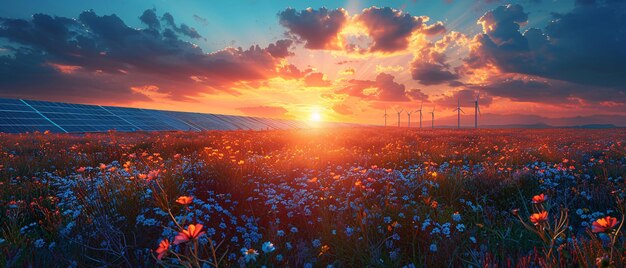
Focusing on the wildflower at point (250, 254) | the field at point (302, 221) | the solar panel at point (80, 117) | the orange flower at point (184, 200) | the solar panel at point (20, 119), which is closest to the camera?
the orange flower at point (184, 200)

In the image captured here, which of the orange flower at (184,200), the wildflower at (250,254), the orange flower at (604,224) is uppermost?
the orange flower at (184,200)

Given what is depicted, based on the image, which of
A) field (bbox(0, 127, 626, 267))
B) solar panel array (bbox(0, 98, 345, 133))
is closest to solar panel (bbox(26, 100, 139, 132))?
solar panel array (bbox(0, 98, 345, 133))

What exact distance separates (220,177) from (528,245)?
4585mm

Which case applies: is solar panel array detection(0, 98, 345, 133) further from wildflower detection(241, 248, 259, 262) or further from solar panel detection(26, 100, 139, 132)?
wildflower detection(241, 248, 259, 262)

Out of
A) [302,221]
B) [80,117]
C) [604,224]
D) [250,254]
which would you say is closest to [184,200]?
[250,254]

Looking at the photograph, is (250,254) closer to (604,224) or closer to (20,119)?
(604,224)

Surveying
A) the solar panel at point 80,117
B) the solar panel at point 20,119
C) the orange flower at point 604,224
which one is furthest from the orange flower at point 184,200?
the solar panel at point 80,117

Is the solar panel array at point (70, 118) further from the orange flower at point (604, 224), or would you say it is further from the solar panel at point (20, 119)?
the orange flower at point (604, 224)

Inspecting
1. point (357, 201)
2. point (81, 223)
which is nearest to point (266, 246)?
point (357, 201)

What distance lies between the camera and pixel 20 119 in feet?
100

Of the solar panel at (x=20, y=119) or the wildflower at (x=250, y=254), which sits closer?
the wildflower at (x=250, y=254)

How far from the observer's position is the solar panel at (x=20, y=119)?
28.5 meters

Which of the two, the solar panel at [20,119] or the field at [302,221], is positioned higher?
the solar panel at [20,119]

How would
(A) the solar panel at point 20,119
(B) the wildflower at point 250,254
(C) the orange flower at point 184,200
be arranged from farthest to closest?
(A) the solar panel at point 20,119 → (B) the wildflower at point 250,254 → (C) the orange flower at point 184,200
